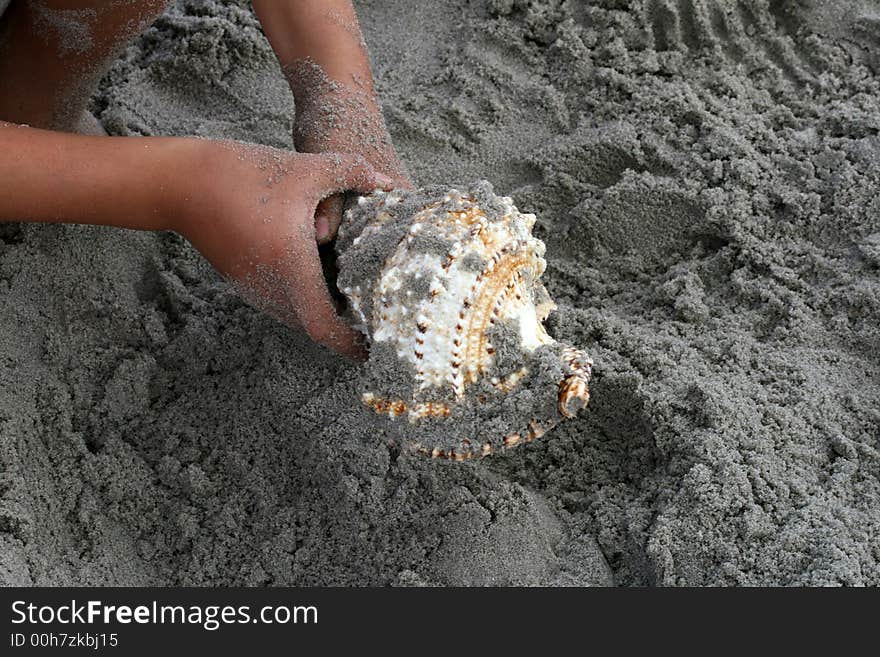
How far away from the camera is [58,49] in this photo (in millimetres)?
2174

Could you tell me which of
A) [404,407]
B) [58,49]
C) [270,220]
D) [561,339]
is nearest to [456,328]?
[404,407]

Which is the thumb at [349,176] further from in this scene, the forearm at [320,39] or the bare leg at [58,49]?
the bare leg at [58,49]

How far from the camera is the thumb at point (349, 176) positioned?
1789 mm

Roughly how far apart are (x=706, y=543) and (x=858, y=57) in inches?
58.3

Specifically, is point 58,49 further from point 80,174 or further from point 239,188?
point 239,188

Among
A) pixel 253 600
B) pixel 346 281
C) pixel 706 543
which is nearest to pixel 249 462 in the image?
pixel 253 600

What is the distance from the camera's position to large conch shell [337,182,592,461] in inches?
64.0

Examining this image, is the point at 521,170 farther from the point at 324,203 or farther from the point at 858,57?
the point at 858,57

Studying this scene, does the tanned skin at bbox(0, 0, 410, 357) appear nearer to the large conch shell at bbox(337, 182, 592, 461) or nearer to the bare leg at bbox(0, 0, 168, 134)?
the large conch shell at bbox(337, 182, 592, 461)

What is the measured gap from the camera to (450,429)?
1.69 m

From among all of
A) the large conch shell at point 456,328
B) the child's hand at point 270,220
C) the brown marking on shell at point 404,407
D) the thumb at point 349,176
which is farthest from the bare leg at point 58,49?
the brown marking on shell at point 404,407

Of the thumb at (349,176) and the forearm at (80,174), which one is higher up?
the thumb at (349,176)

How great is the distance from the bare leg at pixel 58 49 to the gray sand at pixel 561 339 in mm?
261

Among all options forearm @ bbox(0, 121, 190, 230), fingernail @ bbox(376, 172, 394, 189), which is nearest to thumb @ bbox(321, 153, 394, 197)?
fingernail @ bbox(376, 172, 394, 189)
